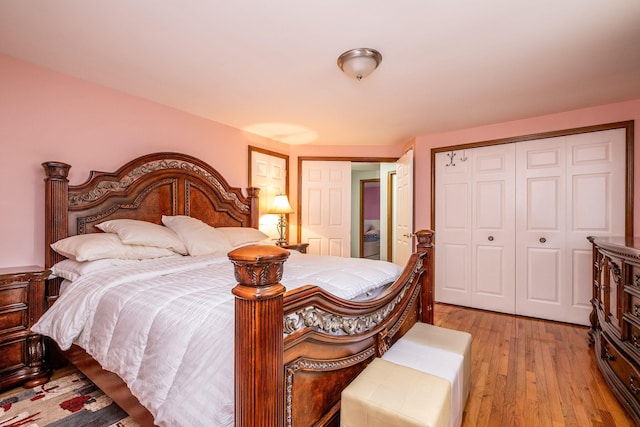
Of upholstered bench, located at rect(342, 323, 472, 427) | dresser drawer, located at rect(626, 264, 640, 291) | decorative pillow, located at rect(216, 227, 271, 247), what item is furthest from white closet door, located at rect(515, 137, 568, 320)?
decorative pillow, located at rect(216, 227, 271, 247)

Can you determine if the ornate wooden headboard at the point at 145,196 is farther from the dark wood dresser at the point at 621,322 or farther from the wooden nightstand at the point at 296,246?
the dark wood dresser at the point at 621,322

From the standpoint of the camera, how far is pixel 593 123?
298cm

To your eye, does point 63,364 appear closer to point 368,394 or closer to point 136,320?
point 136,320

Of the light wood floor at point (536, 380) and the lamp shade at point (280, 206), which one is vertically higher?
the lamp shade at point (280, 206)

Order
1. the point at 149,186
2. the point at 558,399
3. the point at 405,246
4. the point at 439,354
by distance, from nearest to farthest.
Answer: the point at 439,354 < the point at 558,399 < the point at 149,186 < the point at 405,246

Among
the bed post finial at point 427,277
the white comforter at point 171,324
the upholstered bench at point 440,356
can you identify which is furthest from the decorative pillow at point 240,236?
the upholstered bench at point 440,356

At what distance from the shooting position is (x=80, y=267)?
190 cm

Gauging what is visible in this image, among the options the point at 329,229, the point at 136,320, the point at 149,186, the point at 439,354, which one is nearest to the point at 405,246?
the point at 329,229

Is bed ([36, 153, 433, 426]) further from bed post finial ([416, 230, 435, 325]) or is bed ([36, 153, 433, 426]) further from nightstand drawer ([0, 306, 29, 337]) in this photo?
nightstand drawer ([0, 306, 29, 337])

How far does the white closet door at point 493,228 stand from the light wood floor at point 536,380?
1.61ft

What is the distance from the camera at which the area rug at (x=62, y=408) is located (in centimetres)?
154

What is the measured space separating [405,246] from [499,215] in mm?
1200

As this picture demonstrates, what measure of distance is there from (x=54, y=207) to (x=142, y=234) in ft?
2.07

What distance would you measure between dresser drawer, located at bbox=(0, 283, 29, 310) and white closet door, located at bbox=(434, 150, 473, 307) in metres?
4.01
